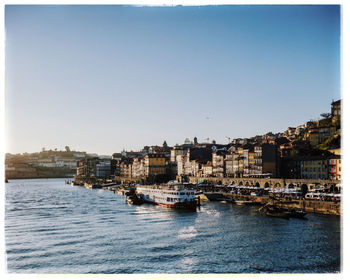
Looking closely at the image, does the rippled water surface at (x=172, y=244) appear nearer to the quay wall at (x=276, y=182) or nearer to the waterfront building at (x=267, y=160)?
the quay wall at (x=276, y=182)

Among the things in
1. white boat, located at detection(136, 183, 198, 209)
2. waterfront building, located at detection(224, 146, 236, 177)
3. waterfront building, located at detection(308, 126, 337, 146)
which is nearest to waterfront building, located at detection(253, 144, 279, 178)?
waterfront building, located at detection(308, 126, 337, 146)

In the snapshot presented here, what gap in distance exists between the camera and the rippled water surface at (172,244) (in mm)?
11359

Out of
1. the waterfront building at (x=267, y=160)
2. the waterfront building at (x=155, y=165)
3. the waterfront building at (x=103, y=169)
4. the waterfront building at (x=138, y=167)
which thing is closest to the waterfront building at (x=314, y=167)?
the waterfront building at (x=267, y=160)

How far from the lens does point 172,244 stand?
1412cm

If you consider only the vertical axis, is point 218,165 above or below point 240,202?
above

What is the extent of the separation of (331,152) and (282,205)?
9.51 metres

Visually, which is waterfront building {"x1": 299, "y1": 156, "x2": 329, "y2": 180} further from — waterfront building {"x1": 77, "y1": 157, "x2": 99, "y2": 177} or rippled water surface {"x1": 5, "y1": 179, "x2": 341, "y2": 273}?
waterfront building {"x1": 77, "y1": 157, "x2": 99, "y2": 177}

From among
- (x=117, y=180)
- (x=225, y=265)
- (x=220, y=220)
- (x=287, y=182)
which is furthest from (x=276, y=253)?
(x=117, y=180)

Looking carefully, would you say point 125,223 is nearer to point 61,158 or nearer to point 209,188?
point 209,188

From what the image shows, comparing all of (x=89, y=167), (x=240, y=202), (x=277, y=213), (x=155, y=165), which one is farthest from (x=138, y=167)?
(x=277, y=213)

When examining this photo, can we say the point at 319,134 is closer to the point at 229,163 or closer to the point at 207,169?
the point at 229,163

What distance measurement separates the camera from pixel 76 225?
18.5 meters

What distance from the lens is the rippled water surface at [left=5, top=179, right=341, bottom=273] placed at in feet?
37.3

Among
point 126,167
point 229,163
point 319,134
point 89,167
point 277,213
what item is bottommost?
point 277,213
